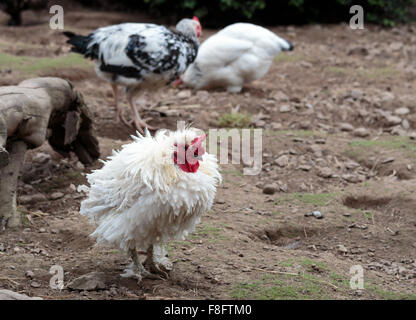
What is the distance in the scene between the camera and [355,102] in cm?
814

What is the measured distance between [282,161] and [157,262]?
2.53 meters

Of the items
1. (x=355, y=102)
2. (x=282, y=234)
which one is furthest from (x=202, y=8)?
(x=282, y=234)

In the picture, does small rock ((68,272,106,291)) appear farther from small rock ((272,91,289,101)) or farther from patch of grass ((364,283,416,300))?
small rock ((272,91,289,101))

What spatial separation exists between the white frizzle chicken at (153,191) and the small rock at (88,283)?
0.23 metres

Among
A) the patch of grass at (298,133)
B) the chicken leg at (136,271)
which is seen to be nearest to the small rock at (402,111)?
the patch of grass at (298,133)

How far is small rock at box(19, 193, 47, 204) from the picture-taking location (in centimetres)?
529

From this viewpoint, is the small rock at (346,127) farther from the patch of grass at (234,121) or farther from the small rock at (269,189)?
the small rock at (269,189)

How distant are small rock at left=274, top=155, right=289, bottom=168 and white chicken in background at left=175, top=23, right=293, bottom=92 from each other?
7.93ft

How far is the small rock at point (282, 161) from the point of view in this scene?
6188 millimetres

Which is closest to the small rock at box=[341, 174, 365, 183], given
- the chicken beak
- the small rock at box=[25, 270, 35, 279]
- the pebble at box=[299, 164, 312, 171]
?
the pebble at box=[299, 164, 312, 171]

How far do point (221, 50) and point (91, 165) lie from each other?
3076 millimetres

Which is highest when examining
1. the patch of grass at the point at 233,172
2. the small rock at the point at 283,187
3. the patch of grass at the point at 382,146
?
the patch of grass at the point at 382,146

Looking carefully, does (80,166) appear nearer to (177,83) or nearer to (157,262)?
(157,262)

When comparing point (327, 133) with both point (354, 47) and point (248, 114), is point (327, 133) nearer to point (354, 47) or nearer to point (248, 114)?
point (248, 114)
